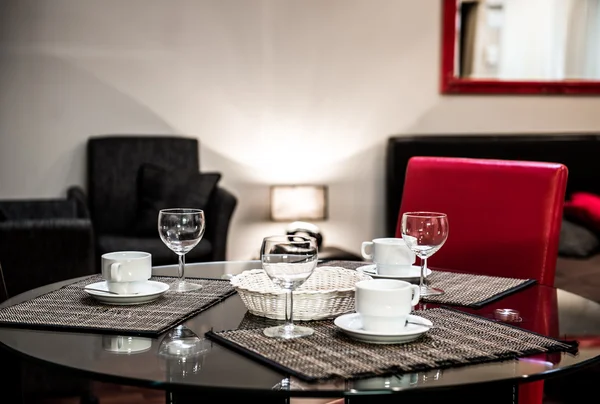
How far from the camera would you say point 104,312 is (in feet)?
4.48

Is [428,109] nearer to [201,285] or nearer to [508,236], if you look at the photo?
[508,236]

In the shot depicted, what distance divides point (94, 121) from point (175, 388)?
135 inches

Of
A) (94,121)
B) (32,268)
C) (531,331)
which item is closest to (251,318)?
(531,331)

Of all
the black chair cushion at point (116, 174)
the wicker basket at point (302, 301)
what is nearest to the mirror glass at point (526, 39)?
the black chair cushion at point (116, 174)

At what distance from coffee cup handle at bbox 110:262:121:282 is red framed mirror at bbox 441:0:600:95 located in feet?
11.4

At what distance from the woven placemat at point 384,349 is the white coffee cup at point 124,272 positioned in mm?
261

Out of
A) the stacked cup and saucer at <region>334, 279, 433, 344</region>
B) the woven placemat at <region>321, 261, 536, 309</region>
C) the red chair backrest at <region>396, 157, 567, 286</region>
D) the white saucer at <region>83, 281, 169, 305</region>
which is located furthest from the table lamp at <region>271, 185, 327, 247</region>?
the stacked cup and saucer at <region>334, 279, 433, 344</region>

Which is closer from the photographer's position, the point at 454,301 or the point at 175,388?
the point at 175,388

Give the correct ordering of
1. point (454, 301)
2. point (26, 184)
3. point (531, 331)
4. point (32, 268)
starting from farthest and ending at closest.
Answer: point (26, 184)
point (32, 268)
point (454, 301)
point (531, 331)

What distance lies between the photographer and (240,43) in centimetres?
438

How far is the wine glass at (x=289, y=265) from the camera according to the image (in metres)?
1.17

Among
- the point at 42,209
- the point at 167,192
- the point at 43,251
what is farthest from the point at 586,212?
the point at 42,209

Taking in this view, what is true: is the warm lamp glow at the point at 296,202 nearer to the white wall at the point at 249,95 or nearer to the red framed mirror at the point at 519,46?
the white wall at the point at 249,95

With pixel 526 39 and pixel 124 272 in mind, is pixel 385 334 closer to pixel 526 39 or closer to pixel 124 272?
pixel 124 272
